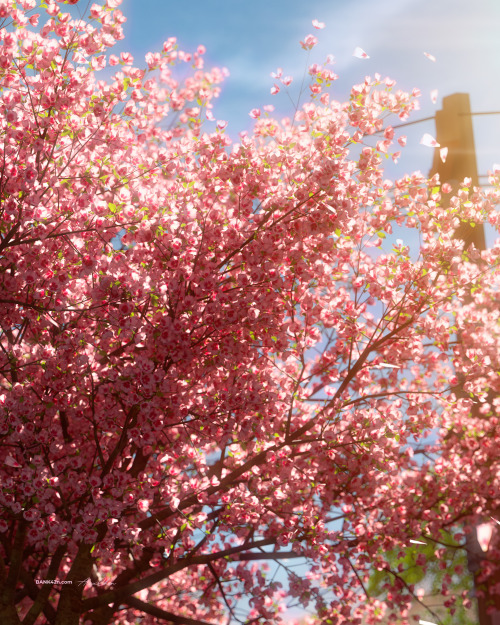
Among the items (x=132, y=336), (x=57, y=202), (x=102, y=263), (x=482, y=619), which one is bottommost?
(x=482, y=619)

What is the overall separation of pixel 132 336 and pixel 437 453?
6.69m

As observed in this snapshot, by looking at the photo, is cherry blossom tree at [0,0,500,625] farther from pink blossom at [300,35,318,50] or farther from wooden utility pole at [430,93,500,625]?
wooden utility pole at [430,93,500,625]

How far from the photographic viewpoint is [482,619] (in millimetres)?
11273

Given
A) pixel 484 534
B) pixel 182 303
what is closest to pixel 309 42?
pixel 182 303

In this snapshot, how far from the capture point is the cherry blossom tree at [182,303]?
6555 mm

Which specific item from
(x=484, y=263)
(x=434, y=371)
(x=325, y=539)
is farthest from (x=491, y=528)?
(x=484, y=263)

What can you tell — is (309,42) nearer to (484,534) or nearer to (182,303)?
(182,303)

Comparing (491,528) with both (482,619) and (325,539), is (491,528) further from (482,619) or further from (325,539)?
(325,539)

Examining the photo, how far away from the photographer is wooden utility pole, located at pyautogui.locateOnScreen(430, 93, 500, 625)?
1158cm

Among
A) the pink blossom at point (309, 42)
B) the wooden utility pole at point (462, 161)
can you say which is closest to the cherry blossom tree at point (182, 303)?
the pink blossom at point (309, 42)

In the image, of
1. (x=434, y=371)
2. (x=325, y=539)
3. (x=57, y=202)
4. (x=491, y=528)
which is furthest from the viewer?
(x=491, y=528)

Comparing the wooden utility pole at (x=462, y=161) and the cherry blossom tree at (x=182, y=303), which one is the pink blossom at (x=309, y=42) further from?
the wooden utility pole at (x=462, y=161)

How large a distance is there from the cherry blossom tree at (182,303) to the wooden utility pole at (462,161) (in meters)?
4.37

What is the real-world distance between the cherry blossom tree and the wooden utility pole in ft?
14.3
